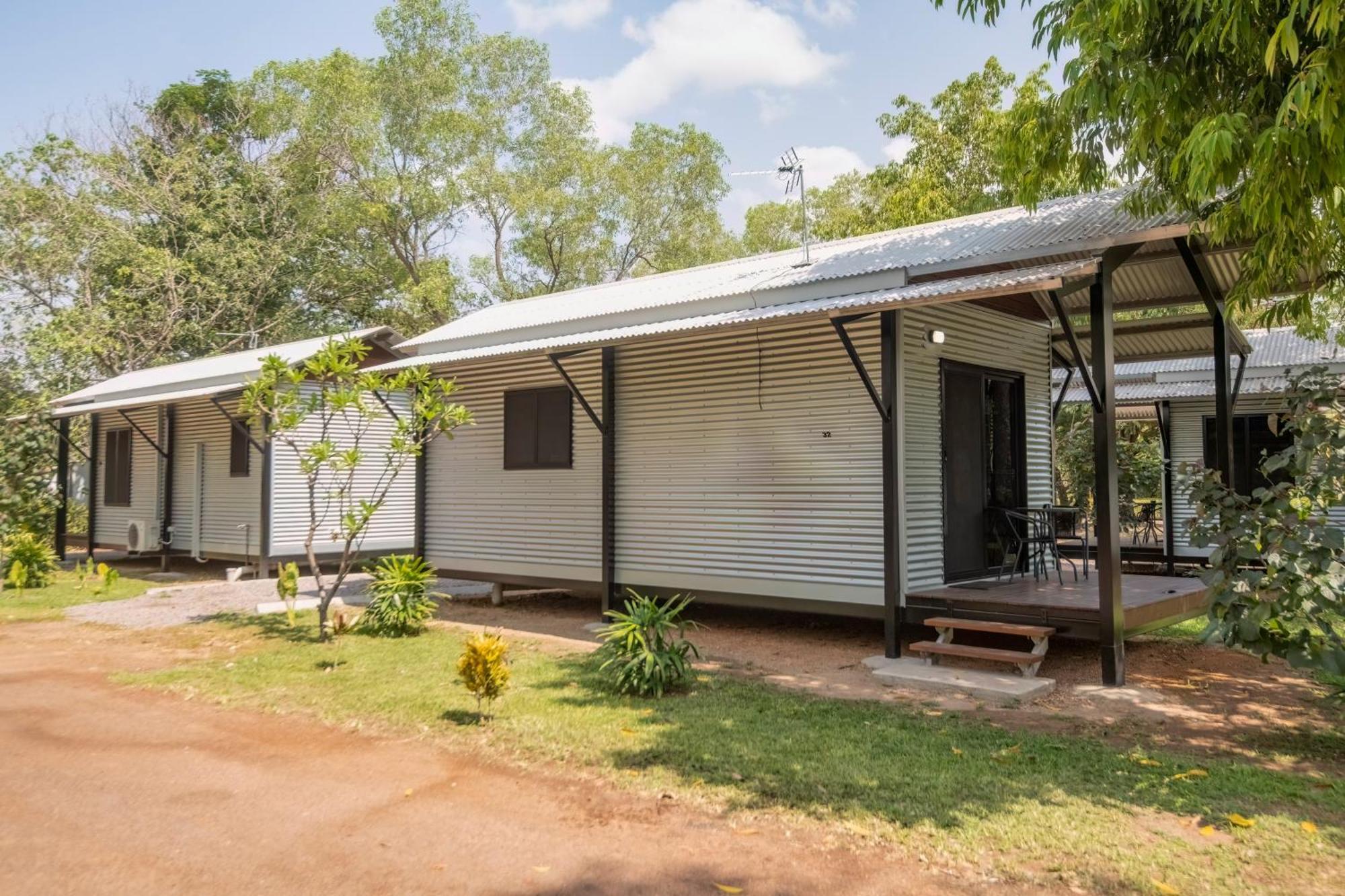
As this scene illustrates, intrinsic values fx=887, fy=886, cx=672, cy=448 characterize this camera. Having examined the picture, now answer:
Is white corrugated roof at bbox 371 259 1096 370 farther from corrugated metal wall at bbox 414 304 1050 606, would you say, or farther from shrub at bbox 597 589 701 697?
shrub at bbox 597 589 701 697

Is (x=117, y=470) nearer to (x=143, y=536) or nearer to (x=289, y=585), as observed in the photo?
(x=143, y=536)

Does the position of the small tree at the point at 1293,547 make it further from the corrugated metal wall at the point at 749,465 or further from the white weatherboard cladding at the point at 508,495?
the white weatherboard cladding at the point at 508,495

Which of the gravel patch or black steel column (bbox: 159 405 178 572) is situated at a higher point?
black steel column (bbox: 159 405 178 572)

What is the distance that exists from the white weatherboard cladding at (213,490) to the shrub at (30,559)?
7.12 ft

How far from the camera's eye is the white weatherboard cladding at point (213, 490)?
14.0 meters

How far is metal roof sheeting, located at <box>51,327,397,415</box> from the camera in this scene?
555 inches

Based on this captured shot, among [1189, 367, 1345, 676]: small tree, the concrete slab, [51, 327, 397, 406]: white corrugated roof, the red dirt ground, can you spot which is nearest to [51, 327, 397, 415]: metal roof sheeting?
[51, 327, 397, 406]: white corrugated roof

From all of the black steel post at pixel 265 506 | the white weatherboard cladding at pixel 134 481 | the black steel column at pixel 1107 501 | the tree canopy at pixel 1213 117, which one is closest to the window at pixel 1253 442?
the tree canopy at pixel 1213 117

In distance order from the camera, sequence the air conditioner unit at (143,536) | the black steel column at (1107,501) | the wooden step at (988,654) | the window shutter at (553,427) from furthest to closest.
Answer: the air conditioner unit at (143,536)
the window shutter at (553,427)
the wooden step at (988,654)
the black steel column at (1107,501)

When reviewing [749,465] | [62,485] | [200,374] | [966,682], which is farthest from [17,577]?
[966,682]

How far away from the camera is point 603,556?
9594mm

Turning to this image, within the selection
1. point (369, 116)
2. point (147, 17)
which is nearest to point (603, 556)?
point (147, 17)

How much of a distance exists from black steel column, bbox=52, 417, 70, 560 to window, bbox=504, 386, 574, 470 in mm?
11201

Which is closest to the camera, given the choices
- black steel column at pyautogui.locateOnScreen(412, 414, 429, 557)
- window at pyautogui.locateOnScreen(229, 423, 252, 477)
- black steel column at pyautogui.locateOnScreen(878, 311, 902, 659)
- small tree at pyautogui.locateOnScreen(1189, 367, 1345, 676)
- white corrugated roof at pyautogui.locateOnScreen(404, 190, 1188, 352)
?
small tree at pyautogui.locateOnScreen(1189, 367, 1345, 676)
